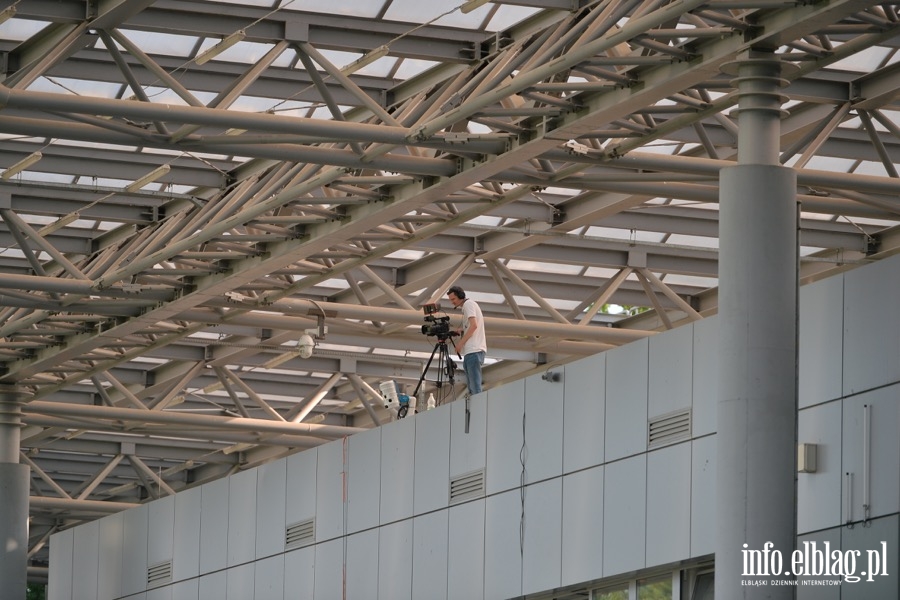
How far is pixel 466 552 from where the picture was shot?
1146 inches

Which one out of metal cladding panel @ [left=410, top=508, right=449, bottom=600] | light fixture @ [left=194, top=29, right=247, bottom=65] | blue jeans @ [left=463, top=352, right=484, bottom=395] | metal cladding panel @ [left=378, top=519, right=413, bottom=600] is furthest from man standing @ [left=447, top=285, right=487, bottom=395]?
light fixture @ [left=194, top=29, right=247, bottom=65]

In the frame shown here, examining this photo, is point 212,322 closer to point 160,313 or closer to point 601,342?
point 160,313

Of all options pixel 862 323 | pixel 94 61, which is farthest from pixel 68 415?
pixel 862 323

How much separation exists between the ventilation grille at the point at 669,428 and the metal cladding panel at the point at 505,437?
348 cm

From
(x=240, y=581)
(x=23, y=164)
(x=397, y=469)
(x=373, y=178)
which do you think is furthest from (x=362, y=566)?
(x=23, y=164)

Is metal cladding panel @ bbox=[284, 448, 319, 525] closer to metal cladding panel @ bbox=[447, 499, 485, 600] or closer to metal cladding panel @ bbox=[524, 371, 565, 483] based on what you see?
metal cladding panel @ bbox=[447, 499, 485, 600]

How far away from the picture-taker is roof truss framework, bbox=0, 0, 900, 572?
24.5 meters

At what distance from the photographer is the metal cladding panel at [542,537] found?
87.9 ft

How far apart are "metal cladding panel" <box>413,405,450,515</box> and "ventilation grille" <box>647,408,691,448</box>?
582cm

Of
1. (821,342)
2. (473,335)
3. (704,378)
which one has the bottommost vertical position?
(704,378)

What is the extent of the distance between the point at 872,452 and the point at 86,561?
2700 centimetres

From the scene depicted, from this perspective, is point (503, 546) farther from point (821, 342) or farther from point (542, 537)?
point (821, 342)

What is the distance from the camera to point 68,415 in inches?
1751

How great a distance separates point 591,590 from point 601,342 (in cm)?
1550
